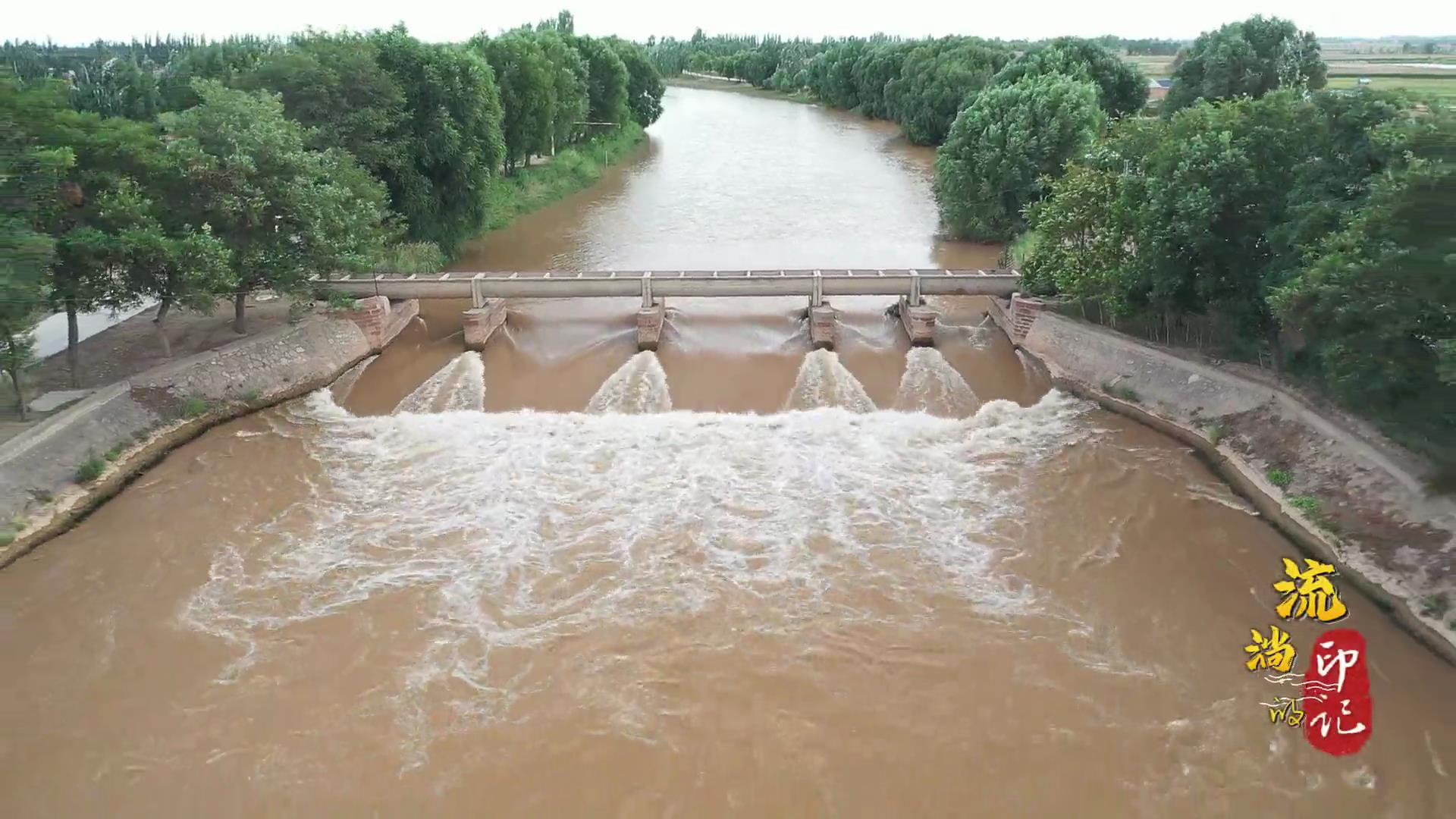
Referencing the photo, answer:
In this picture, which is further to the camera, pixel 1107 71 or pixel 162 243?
pixel 1107 71

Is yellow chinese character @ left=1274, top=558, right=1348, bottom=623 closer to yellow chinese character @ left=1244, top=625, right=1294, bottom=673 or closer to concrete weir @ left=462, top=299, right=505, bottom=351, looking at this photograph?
yellow chinese character @ left=1244, top=625, right=1294, bottom=673

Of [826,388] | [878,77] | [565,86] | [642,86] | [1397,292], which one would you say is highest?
[878,77]

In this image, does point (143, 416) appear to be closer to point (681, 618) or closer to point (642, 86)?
point (681, 618)

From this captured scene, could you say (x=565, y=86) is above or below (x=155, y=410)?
above

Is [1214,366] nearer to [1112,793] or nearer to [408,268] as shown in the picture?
[1112,793]

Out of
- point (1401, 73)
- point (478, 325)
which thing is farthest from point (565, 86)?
point (1401, 73)

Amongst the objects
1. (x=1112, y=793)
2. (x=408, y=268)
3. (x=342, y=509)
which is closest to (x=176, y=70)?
(x=408, y=268)

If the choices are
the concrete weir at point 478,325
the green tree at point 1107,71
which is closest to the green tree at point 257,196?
the concrete weir at point 478,325
